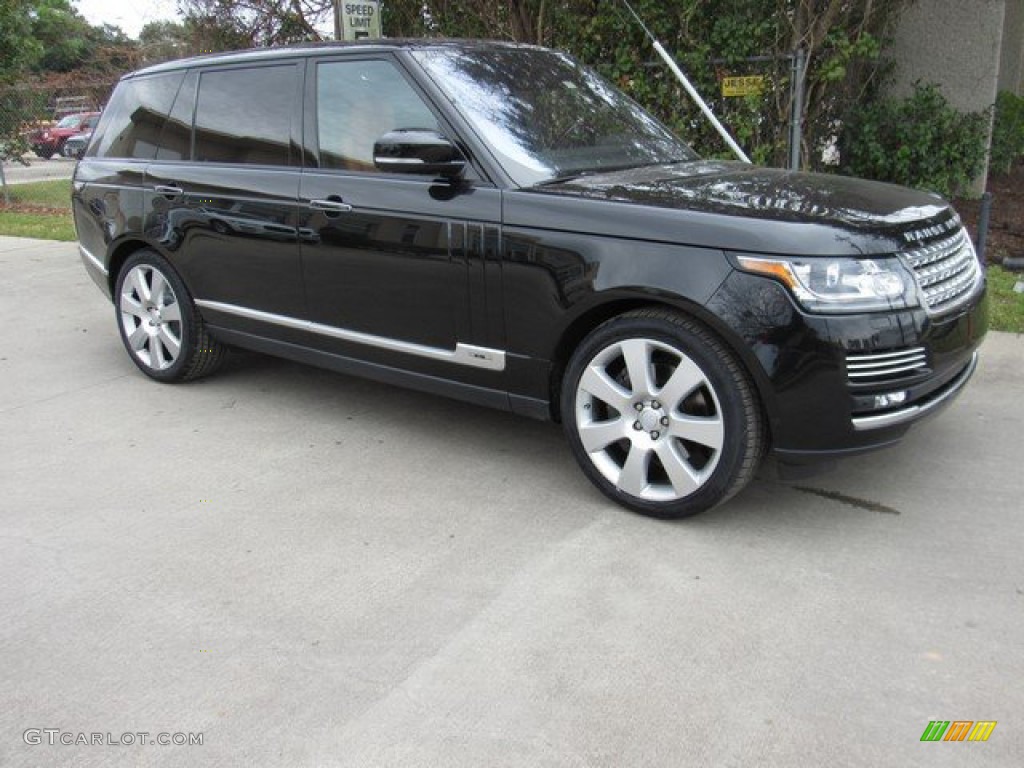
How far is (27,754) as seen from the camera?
8.02ft

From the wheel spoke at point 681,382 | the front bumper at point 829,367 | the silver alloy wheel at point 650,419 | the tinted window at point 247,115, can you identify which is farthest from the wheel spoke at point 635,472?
the tinted window at point 247,115

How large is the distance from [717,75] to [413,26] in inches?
140

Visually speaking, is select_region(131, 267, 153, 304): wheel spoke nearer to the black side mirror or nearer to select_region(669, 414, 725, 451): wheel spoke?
the black side mirror

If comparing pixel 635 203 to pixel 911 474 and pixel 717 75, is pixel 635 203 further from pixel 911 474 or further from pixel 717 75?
pixel 717 75

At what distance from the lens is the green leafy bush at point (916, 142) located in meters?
8.28

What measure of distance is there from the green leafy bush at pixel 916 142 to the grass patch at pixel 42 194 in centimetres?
1294

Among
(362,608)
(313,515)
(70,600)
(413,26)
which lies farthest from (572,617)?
(413,26)

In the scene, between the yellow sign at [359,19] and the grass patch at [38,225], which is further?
the grass patch at [38,225]

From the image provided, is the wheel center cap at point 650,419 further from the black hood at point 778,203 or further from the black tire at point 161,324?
the black tire at point 161,324

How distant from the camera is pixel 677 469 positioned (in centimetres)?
345

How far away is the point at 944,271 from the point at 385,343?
2371mm

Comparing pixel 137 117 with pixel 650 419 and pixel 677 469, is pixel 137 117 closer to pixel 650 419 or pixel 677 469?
pixel 650 419

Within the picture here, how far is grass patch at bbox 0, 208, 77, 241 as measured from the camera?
39.0 feet

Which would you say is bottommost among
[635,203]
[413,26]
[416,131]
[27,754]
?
[27,754]
